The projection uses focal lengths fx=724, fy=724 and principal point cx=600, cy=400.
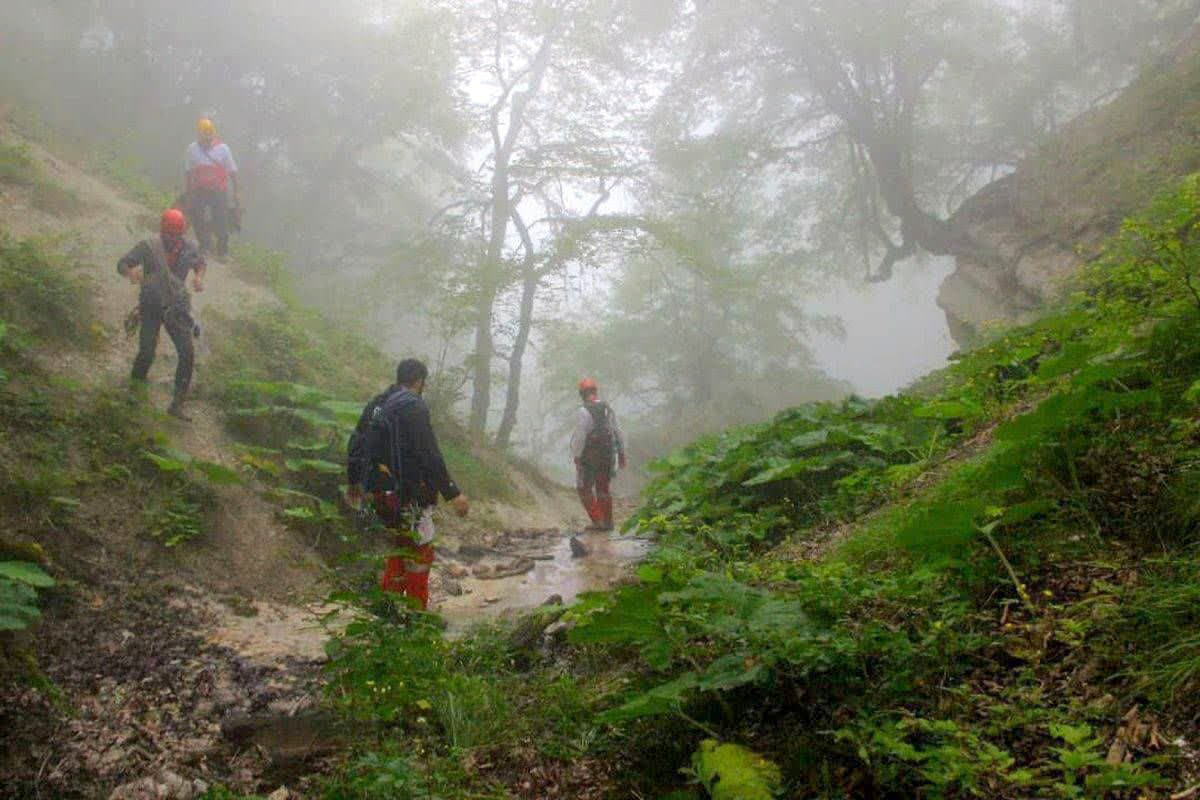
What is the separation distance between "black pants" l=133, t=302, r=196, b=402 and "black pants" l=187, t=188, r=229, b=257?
18.1 feet

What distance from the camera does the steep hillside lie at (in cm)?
1181

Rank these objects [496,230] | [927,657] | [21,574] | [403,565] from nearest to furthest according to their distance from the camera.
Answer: [927,657], [21,574], [403,565], [496,230]

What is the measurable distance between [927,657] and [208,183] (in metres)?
13.5

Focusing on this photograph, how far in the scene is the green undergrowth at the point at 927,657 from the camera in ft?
6.64

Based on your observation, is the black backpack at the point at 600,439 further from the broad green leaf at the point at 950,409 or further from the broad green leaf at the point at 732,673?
the broad green leaf at the point at 732,673

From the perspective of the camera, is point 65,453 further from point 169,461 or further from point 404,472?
point 404,472

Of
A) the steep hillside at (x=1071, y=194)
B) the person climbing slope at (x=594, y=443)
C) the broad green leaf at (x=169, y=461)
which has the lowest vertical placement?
the broad green leaf at (x=169, y=461)

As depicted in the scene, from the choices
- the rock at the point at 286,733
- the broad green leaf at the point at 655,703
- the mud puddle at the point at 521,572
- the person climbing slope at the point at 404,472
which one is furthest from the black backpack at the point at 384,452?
the broad green leaf at the point at 655,703

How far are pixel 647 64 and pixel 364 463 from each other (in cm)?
1766

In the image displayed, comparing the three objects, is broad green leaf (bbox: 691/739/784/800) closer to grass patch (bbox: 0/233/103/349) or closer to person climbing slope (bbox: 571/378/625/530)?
person climbing slope (bbox: 571/378/625/530)

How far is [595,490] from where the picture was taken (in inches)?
410

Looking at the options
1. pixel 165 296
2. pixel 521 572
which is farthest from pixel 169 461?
pixel 521 572

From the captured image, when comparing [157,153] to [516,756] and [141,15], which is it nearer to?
[141,15]

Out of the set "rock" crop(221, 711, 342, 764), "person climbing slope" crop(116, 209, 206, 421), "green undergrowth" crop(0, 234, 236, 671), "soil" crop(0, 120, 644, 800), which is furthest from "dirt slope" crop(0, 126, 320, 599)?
"rock" crop(221, 711, 342, 764)
